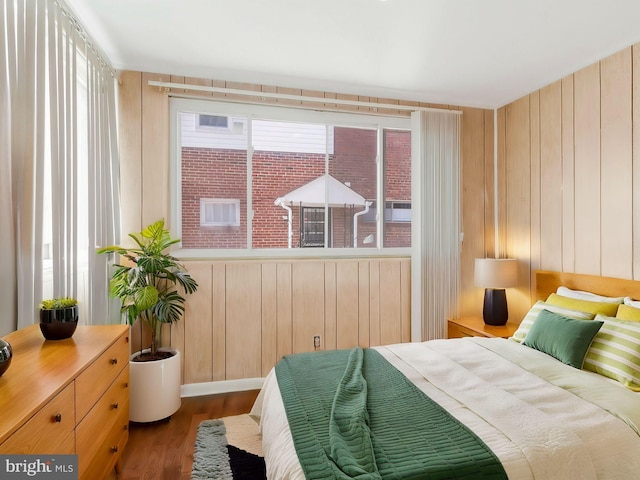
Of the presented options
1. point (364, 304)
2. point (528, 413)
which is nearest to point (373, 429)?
point (528, 413)

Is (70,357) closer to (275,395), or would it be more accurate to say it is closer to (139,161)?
(275,395)

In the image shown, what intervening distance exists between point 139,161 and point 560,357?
339 centimetres

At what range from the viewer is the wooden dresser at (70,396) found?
1.12m

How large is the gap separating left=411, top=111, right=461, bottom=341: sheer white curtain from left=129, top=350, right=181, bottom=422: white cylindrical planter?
7.45 ft

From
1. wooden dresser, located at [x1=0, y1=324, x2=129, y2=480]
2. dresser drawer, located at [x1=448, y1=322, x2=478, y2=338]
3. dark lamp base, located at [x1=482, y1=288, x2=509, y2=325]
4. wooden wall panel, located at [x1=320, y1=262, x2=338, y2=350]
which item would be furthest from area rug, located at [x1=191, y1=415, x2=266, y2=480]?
dark lamp base, located at [x1=482, y1=288, x2=509, y2=325]

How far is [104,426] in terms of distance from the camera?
1.74 m

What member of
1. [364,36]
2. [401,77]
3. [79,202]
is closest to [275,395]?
[79,202]

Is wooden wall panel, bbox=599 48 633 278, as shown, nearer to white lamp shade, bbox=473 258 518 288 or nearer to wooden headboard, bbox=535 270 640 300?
wooden headboard, bbox=535 270 640 300

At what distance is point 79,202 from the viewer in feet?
7.68

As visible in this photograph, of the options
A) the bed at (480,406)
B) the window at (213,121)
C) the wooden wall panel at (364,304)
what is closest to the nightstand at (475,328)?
the bed at (480,406)

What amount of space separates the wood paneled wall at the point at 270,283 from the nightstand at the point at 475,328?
10.3 inches

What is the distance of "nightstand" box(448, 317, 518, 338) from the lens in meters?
3.15

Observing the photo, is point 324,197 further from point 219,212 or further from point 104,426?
point 104,426

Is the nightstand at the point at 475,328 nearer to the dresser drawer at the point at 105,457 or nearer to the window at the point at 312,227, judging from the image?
the window at the point at 312,227
